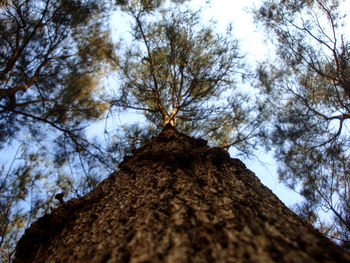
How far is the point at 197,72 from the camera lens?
10.5 ft

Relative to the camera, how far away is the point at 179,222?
680 mm

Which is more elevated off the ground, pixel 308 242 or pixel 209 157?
pixel 209 157

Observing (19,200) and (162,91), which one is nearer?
(19,200)

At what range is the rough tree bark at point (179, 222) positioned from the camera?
1.83 feet

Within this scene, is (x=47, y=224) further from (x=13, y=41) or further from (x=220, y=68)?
(x=13, y=41)

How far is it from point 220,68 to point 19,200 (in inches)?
130

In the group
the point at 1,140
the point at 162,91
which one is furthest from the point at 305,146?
the point at 1,140

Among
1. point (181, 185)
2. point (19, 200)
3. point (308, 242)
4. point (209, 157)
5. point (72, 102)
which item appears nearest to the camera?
point (308, 242)

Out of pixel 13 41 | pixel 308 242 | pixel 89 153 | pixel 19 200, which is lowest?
pixel 308 242

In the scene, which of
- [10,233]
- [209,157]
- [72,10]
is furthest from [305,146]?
[10,233]

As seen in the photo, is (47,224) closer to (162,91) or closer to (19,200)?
(19,200)

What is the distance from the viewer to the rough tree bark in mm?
559

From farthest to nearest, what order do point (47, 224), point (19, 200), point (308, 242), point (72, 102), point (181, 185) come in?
point (72, 102)
point (19, 200)
point (47, 224)
point (181, 185)
point (308, 242)

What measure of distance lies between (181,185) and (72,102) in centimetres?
339
